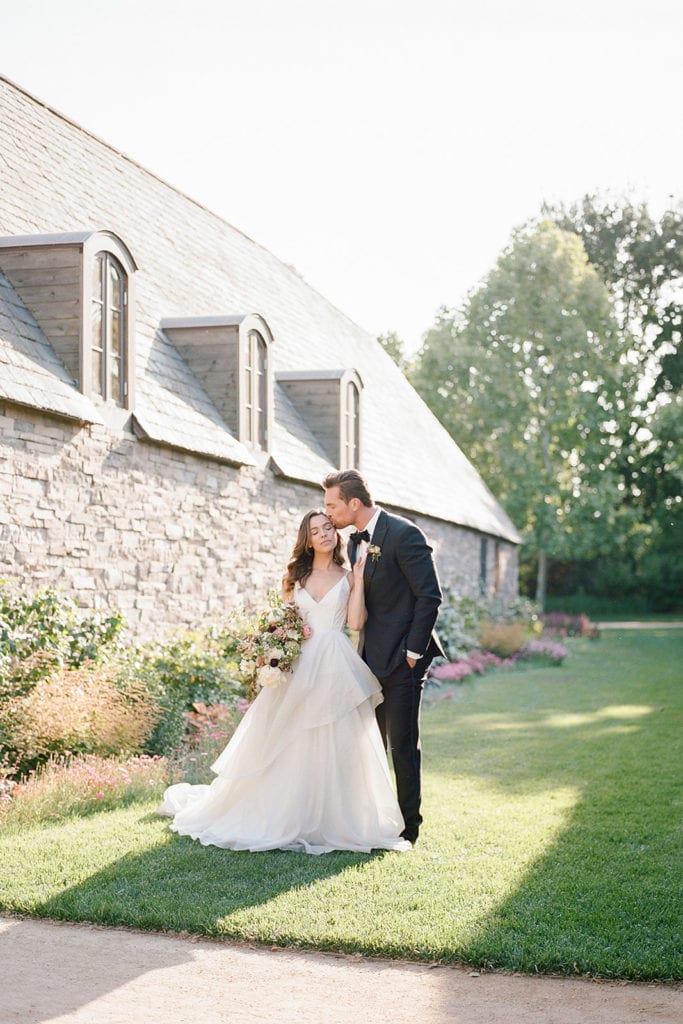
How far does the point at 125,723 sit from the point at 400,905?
4003mm

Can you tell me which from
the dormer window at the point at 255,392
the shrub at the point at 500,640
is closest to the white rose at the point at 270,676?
the dormer window at the point at 255,392

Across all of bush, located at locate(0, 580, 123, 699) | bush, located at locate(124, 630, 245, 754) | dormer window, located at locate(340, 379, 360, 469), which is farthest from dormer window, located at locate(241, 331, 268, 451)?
bush, located at locate(0, 580, 123, 699)

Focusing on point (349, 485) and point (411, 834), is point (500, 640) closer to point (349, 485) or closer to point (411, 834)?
point (411, 834)

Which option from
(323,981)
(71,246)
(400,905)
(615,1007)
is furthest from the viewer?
(71,246)

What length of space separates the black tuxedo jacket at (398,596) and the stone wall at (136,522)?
153 inches

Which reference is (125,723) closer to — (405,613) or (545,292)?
(405,613)

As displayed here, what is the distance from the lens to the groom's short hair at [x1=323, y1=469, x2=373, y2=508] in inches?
272

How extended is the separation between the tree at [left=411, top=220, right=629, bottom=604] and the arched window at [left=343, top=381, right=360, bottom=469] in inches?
732

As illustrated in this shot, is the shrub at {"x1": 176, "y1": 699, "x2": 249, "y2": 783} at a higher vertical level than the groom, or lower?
lower

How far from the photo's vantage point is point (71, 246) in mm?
10508

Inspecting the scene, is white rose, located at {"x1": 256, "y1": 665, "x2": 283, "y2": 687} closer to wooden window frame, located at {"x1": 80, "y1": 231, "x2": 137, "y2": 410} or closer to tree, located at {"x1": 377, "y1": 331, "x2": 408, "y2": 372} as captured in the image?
wooden window frame, located at {"x1": 80, "y1": 231, "x2": 137, "y2": 410}

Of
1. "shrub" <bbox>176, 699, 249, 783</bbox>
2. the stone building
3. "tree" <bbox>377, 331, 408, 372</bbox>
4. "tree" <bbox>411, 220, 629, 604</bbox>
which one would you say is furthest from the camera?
"tree" <bbox>377, 331, 408, 372</bbox>

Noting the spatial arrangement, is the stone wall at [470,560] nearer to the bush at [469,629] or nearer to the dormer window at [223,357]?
the bush at [469,629]

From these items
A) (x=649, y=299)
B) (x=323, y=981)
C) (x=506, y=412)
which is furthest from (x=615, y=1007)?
(x=649, y=299)
